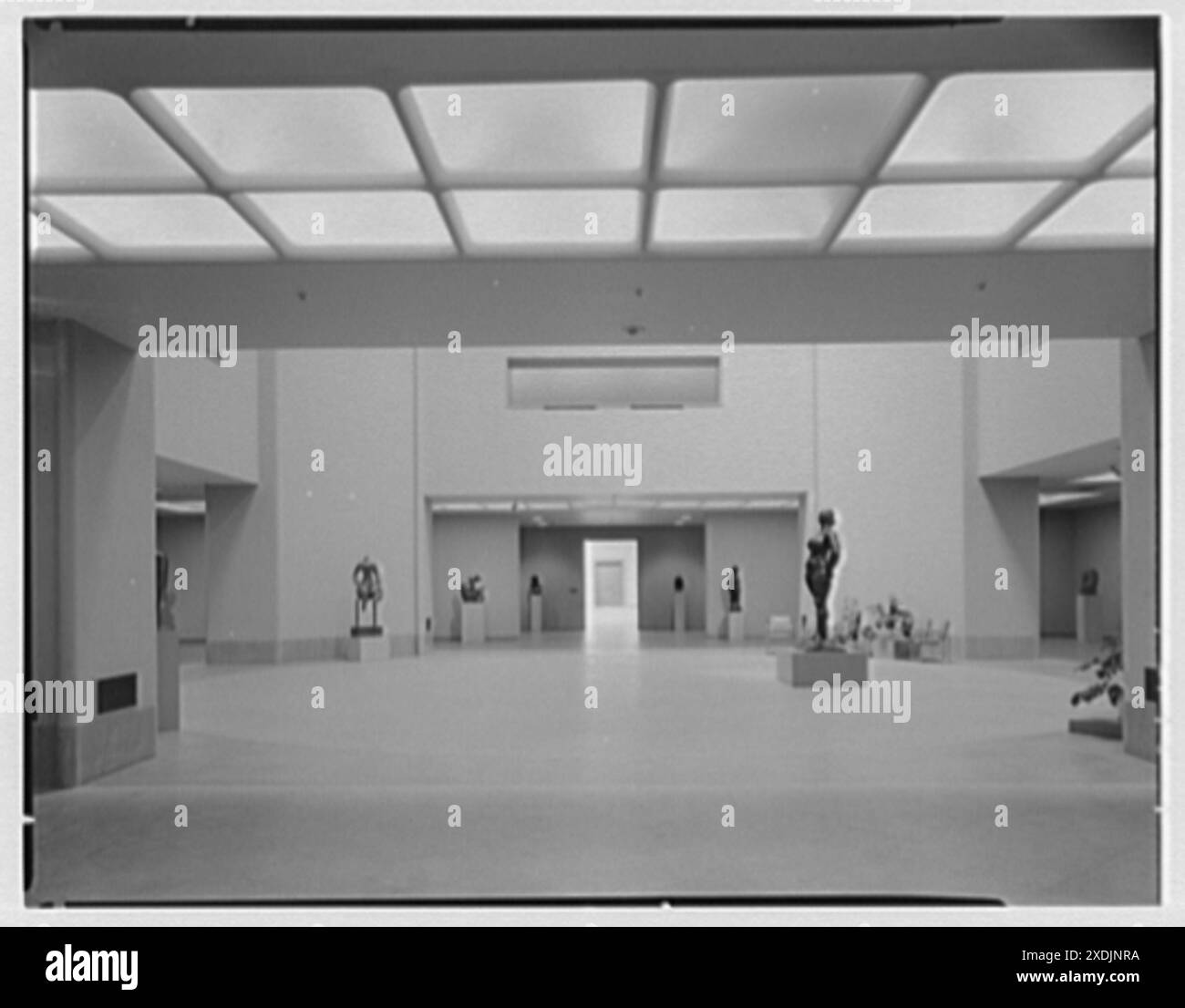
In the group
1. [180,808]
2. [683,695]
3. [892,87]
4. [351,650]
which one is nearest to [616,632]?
[351,650]

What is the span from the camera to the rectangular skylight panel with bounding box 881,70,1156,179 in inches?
207

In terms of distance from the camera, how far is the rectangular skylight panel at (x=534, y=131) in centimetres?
537

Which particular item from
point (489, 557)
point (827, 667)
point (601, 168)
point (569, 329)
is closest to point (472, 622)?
point (489, 557)

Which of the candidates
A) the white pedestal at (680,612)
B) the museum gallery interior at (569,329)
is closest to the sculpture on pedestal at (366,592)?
the museum gallery interior at (569,329)

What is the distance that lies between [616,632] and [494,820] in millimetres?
25042

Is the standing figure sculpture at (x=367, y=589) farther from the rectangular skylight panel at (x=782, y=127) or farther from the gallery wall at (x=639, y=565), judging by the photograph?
the rectangular skylight panel at (x=782, y=127)

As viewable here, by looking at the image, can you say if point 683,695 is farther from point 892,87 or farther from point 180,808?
point 892,87

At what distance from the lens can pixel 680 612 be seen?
33656 millimetres

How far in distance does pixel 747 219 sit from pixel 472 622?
21100 millimetres

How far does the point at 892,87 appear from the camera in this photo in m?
5.25

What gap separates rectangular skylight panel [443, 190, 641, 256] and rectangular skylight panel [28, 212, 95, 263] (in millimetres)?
2622

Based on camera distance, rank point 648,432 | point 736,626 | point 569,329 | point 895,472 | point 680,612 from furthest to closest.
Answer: point 680,612 < point 736,626 < point 648,432 < point 895,472 < point 569,329

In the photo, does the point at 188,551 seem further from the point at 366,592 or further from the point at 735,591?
the point at 735,591

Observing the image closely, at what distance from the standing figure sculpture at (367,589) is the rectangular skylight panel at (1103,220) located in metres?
16.7
